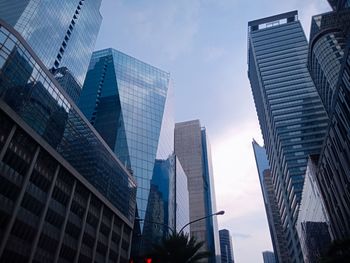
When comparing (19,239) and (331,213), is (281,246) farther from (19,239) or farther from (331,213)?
(19,239)

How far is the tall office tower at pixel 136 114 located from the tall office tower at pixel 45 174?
29.8m

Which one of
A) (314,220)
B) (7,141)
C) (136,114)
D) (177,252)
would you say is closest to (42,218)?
(7,141)

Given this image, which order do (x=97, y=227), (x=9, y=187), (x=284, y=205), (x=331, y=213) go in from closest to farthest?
(x=9, y=187)
(x=97, y=227)
(x=331, y=213)
(x=284, y=205)

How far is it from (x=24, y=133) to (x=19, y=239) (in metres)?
12.3

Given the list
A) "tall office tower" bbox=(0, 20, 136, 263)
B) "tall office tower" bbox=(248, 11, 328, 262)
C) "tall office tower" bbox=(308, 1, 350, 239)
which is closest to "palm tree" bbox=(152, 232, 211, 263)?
"tall office tower" bbox=(0, 20, 136, 263)

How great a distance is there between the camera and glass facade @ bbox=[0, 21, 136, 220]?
124ft

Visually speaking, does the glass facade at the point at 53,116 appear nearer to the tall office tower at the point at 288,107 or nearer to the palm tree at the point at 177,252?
the palm tree at the point at 177,252

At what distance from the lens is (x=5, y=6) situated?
109812mm

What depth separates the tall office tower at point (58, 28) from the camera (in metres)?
104

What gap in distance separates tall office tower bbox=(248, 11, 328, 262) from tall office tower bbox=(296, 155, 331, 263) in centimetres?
2939

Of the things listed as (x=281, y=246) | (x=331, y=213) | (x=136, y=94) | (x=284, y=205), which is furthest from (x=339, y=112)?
(x=281, y=246)

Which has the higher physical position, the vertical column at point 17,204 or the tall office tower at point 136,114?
the tall office tower at point 136,114

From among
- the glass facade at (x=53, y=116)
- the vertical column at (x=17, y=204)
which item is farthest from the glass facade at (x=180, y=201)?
the vertical column at (x=17, y=204)

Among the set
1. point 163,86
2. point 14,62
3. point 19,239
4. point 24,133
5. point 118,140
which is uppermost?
point 163,86
